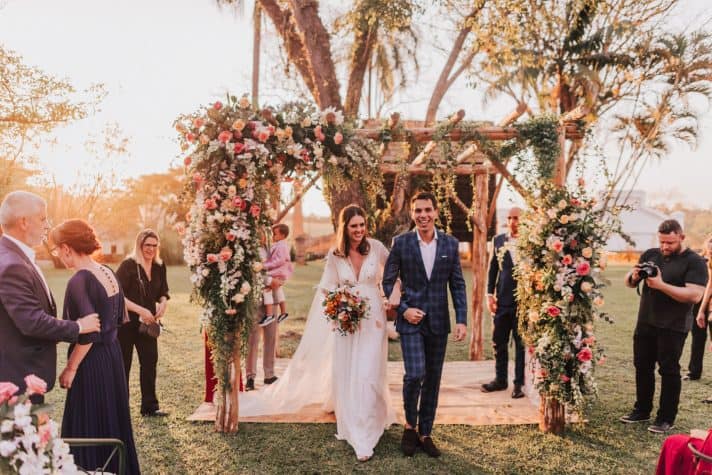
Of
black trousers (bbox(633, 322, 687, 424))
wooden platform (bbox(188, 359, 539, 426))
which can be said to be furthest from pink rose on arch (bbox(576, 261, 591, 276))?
wooden platform (bbox(188, 359, 539, 426))

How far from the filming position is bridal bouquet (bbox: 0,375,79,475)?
1595 millimetres

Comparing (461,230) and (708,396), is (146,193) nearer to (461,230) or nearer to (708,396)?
(461,230)

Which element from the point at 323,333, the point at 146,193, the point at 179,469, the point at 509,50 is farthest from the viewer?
the point at 146,193

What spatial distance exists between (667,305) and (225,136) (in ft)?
14.9

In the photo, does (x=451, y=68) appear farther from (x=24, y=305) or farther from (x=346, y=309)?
(x=24, y=305)

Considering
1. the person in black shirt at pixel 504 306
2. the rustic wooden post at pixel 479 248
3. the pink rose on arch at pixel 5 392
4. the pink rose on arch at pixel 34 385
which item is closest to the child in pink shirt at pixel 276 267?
the person in black shirt at pixel 504 306

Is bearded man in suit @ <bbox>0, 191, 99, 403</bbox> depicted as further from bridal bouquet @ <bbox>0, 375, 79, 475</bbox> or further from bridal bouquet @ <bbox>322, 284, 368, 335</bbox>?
bridal bouquet @ <bbox>322, 284, 368, 335</bbox>

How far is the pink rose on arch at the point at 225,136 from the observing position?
4.91 meters

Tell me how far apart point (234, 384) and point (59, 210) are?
26017mm

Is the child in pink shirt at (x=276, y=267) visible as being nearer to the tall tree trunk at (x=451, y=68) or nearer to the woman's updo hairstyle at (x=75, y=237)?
the woman's updo hairstyle at (x=75, y=237)

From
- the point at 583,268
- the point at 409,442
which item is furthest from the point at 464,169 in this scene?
the point at 409,442

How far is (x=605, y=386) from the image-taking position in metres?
6.76

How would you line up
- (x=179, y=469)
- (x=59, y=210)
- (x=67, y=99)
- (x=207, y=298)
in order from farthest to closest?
(x=59, y=210) < (x=67, y=99) < (x=207, y=298) < (x=179, y=469)

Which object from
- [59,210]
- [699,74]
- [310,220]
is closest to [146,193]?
[59,210]
